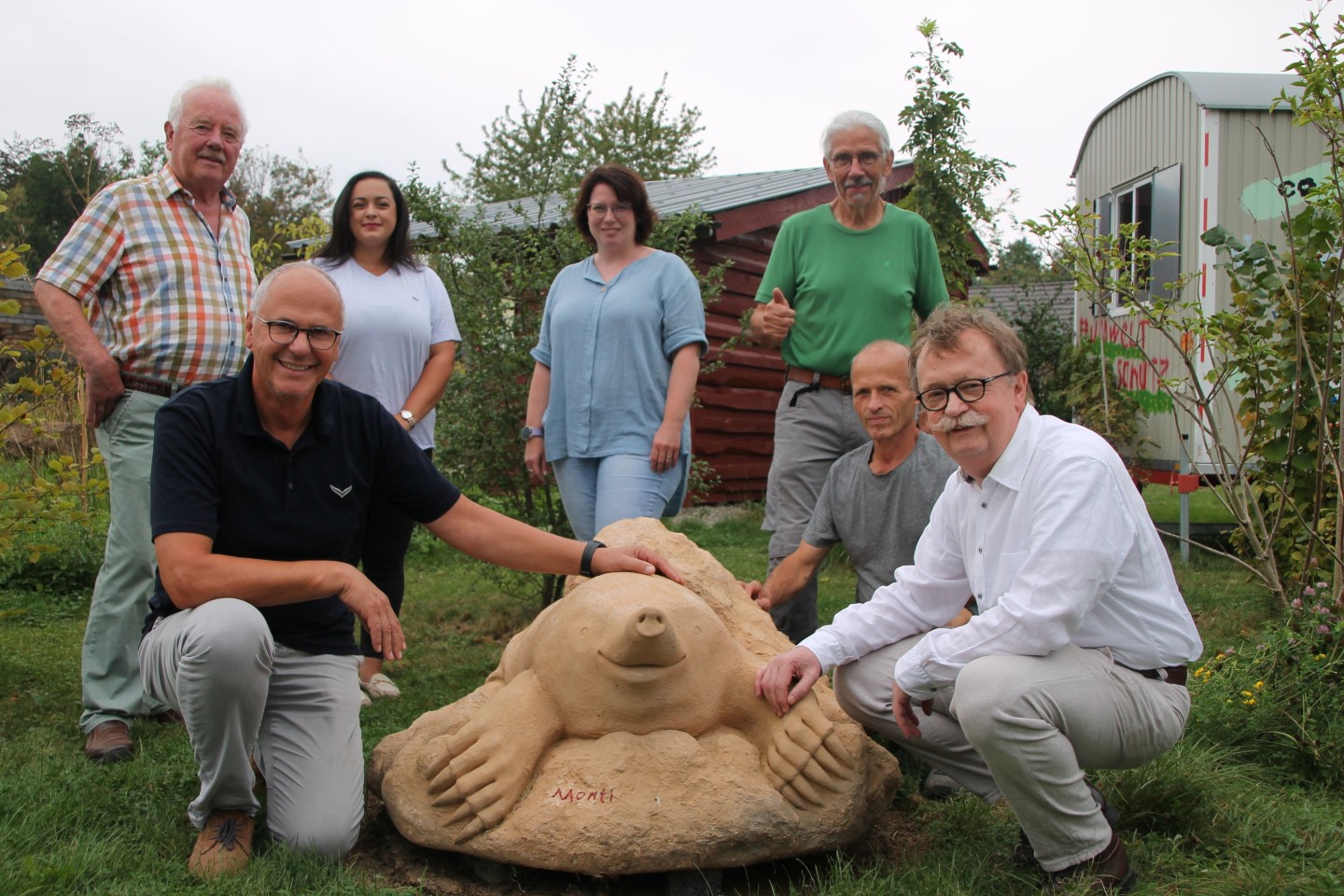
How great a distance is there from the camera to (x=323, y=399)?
320 cm

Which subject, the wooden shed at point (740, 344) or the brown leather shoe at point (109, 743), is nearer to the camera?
the brown leather shoe at point (109, 743)

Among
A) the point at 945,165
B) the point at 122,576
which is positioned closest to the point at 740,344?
the point at 945,165

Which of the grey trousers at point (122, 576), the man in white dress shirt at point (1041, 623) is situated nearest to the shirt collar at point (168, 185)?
the grey trousers at point (122, 576)

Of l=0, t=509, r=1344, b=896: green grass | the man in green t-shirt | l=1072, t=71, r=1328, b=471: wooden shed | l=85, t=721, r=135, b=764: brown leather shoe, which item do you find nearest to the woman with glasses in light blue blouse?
the man in green t-shirt

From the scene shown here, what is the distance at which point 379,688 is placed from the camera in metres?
4.54

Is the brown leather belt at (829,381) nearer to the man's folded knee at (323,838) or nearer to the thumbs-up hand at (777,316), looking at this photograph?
the thumbs-up hand at (777,316)

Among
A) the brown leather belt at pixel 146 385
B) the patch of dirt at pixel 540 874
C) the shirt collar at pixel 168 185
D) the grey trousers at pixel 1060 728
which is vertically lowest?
the patch of dirt at pixel 540 874

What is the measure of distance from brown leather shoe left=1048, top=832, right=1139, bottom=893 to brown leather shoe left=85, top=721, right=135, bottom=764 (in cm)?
299

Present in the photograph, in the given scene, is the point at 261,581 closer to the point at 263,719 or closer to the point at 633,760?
the point at 263,719

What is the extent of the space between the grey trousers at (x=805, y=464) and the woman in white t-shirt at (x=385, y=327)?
4.76 ft

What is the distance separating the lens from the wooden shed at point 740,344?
9875mm

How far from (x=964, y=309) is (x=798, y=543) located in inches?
57.0

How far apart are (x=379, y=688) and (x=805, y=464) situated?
6.60 feet

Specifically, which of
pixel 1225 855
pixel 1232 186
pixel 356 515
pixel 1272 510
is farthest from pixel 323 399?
pixel 1232 186
